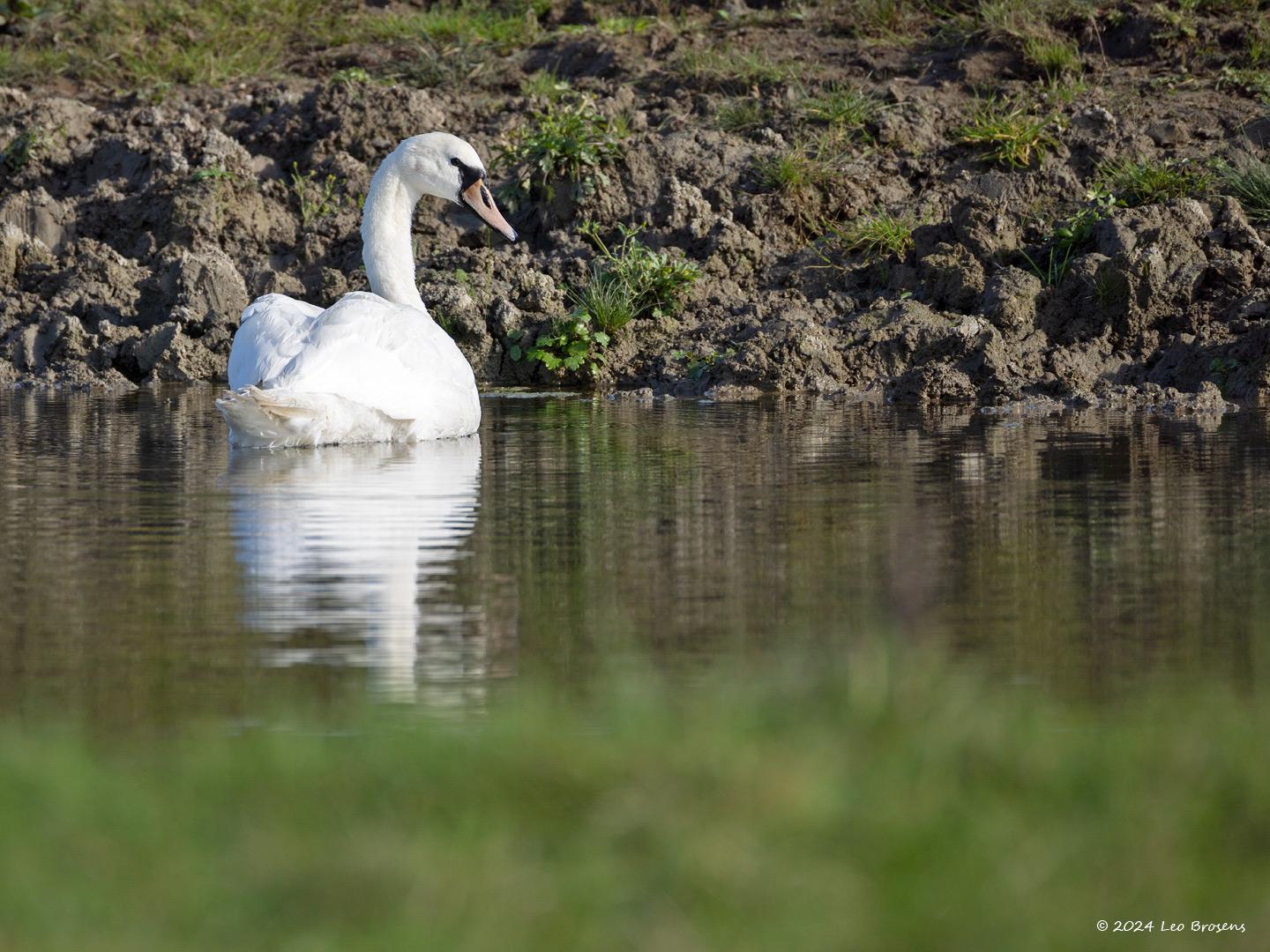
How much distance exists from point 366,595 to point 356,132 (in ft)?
41.6

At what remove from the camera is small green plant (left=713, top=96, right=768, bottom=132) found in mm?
17047

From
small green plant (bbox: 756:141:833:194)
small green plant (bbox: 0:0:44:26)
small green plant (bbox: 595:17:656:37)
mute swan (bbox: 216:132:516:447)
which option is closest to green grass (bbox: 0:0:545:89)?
small green plant (bbox: 0:0:44:26)

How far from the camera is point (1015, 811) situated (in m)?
3.41

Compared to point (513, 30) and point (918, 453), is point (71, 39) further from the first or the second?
point (918, 453)

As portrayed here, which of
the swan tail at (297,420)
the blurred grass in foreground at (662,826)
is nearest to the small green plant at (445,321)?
the swan tail at (297,420)

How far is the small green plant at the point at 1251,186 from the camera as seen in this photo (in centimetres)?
1451

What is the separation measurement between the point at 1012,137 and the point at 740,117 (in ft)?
8.35

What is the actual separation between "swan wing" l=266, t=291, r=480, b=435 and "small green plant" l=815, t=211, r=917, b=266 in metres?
5.11

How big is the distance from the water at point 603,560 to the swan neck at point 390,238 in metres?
2.60

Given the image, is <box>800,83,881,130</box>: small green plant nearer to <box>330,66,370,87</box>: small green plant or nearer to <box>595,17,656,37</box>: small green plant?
<box>595,17,656,37</box>: small green plant

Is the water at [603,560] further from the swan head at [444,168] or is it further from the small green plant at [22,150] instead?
the small green plant at [22,150]

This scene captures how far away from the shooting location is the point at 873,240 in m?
14.9

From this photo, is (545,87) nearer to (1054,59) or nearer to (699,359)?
(1054,59)

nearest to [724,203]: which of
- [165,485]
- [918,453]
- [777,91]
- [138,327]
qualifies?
[777,91]
